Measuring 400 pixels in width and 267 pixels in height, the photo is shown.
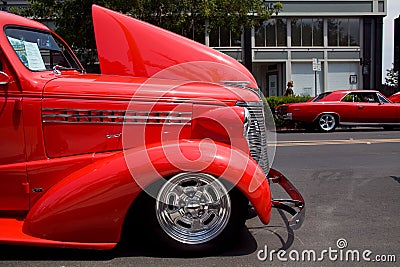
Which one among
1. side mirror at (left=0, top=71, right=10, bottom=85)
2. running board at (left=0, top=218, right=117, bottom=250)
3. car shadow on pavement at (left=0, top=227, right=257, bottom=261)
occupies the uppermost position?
side mirror at (left=0, top=71, right=10, bottom=85)

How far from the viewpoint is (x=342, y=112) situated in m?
15.2

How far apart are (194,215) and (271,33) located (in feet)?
93.2

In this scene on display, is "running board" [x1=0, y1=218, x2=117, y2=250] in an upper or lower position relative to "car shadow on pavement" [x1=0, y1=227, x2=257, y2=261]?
upper

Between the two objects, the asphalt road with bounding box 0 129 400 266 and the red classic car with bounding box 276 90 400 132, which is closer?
the asphalt road with bounding box 0 129 400 266

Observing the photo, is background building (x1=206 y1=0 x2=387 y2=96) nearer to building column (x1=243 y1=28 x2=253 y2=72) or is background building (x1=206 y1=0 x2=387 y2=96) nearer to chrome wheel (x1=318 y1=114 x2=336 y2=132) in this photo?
building column (x1=243 y1=28 x2=253 y2=72)

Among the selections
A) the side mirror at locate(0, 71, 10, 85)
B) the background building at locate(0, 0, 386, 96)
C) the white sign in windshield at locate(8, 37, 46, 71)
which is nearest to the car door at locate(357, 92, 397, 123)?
the white sign in windshield at locate(8, 37, 46, 71)

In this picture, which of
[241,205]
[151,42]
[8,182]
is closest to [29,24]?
[151,42]

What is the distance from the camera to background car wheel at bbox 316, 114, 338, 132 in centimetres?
1523

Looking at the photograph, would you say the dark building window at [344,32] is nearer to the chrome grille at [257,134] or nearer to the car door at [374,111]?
the car door at [374,111]

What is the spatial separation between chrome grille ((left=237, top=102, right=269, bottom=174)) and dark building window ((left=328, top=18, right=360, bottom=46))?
28.7 meters

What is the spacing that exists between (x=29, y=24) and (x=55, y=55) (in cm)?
43

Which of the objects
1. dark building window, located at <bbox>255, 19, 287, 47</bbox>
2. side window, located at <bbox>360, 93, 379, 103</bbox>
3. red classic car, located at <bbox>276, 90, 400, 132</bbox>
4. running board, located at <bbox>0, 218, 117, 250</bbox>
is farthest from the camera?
dark building window, located at <bbox>255, 19, 287, 47</bbox>

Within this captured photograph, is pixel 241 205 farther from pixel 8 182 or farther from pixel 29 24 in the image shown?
pixel 29 24

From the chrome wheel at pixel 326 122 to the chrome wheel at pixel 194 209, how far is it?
1199cm
